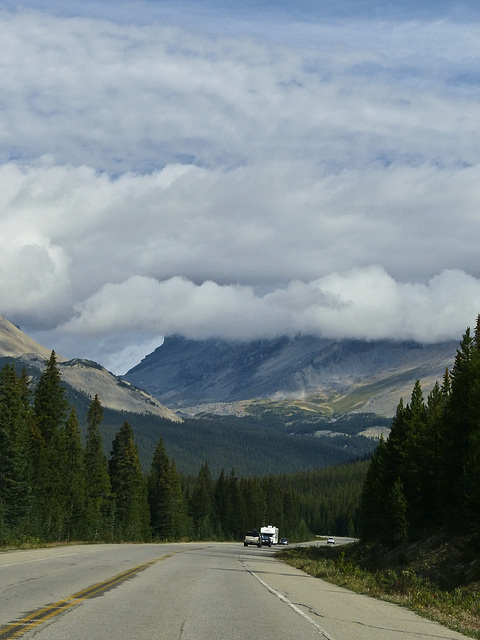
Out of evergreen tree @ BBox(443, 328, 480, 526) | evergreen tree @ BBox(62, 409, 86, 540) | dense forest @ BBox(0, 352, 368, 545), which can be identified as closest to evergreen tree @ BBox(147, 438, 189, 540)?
dense forest @ BBox(0, 352, 368, 545)

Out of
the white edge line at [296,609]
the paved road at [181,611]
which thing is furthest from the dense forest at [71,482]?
the white edge line at [296,609]

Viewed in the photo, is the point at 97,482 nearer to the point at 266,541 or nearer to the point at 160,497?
the point at 160,497

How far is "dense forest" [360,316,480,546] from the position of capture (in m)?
44.6

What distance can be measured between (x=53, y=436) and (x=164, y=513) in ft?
134

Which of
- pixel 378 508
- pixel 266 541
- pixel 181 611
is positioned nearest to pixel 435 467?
pixel 378 508

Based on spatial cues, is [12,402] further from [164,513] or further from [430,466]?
[164,513]

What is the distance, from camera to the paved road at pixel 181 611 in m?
13.1

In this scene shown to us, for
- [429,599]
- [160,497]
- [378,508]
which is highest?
[160,497]

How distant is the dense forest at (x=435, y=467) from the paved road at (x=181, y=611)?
18495 mm

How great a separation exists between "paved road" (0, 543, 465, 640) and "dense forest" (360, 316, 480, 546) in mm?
18495

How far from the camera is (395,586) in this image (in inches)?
1078

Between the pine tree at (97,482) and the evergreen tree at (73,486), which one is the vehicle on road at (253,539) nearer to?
the pine tree at (97,482)

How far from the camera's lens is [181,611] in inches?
639

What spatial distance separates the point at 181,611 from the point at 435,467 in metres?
43.9
